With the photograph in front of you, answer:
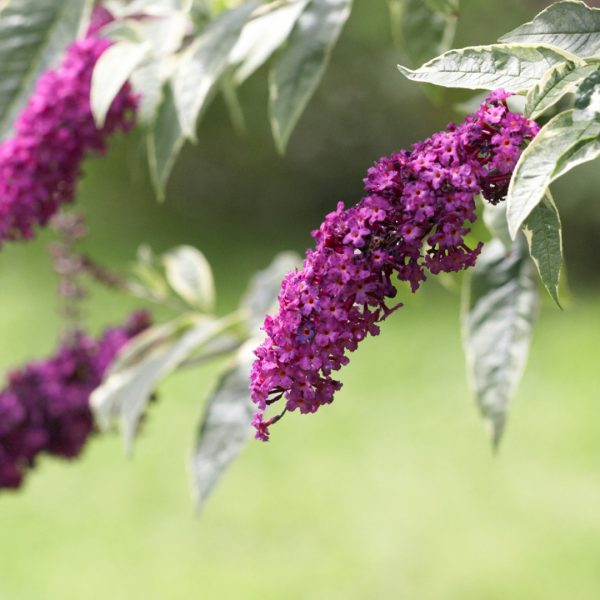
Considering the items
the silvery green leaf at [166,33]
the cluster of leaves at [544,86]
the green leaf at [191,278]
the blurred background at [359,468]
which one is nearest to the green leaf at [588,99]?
the cluster of leaves at [544,86]

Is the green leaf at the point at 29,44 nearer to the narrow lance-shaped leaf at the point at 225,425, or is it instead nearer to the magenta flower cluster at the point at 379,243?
the narrow lance-shaped leaf at the point at 225,425

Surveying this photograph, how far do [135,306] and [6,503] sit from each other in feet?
5.55

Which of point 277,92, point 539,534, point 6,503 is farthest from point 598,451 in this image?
point 277,92

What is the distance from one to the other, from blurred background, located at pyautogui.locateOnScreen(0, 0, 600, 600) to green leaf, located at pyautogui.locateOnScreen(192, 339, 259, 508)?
4.64 feet

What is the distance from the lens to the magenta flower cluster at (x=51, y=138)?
4.15ft

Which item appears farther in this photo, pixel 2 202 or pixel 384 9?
pixel 384 9

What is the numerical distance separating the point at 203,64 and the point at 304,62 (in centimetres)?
11

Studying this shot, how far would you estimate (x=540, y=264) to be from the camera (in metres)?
0.74

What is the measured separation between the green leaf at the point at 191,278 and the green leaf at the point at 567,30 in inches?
39.6

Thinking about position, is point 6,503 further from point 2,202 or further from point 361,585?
point 2,202

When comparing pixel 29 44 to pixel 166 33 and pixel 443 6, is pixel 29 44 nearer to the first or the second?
pixel 166 33

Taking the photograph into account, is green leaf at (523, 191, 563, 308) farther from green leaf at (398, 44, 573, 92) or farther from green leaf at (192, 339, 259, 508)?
green leaf at (192, 339, 259, 508)

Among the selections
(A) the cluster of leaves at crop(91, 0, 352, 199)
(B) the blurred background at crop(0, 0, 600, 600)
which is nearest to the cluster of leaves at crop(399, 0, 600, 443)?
(A) the cluster of leaves at crop(91, 0, 352, 199)

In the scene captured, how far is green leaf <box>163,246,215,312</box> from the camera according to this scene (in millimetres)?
1754
